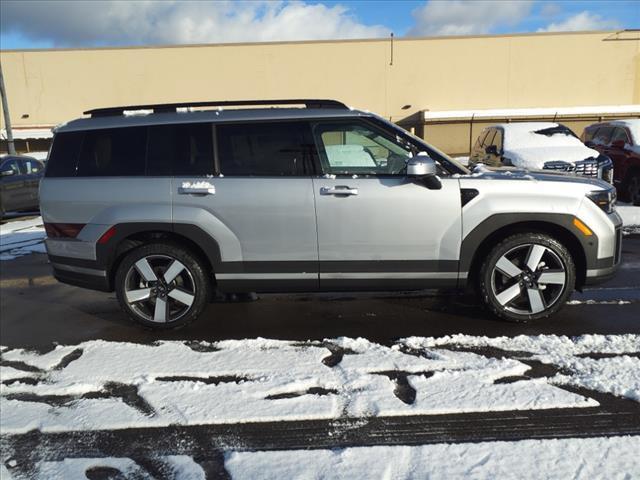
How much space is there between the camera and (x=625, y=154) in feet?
34.8

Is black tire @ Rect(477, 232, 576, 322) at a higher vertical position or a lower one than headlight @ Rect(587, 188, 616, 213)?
lower

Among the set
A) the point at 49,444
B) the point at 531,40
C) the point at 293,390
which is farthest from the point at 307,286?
the point at 531,40

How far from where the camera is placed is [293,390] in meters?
3.27

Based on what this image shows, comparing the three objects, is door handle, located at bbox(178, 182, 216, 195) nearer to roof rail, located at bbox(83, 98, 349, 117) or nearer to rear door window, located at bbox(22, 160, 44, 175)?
roof rail, located at bbox(83, 98, 349, 117)

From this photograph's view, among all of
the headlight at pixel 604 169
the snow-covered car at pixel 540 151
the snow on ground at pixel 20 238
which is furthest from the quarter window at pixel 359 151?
the headlight at pixel 604 169

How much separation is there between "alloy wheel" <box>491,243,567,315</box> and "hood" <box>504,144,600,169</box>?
5.33m

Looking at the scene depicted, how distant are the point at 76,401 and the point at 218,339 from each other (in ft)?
3.98

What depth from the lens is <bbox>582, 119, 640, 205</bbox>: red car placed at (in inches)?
409

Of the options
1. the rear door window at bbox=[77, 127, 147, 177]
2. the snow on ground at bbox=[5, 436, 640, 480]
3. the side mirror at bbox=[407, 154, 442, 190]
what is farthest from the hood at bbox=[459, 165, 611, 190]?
the rear door window at bbox=[77, 127, 147, 177]

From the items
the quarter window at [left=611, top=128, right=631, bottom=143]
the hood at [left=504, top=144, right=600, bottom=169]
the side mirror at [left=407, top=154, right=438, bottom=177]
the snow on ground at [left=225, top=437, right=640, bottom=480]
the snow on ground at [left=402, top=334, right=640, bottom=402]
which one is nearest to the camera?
the snow on ground at [left=225, top=437, right=640, bottom=480]

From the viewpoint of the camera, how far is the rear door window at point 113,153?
14.0 ft

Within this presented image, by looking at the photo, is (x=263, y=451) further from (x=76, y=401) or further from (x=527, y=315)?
(x=527, y=315)

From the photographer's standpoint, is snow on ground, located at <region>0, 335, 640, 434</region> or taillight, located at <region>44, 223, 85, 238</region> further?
taillight, located at <region>44, 223, 85, 238</region>

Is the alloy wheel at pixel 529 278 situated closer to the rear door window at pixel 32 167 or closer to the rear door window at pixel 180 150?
the rear door window at pixel 180 150
